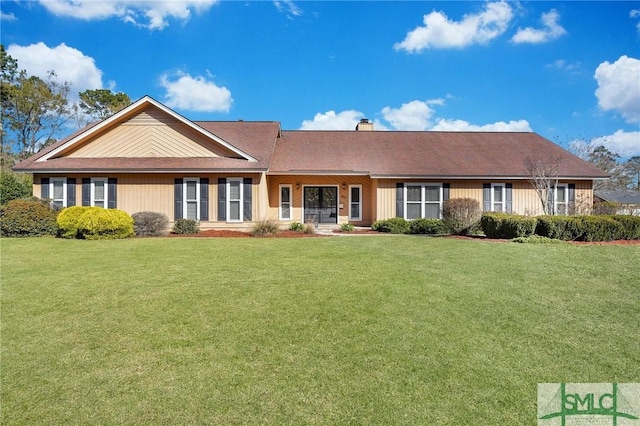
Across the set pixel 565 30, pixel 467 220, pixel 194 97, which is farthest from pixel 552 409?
pixel 194 97

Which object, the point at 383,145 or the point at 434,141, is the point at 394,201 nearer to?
the point at 383,145

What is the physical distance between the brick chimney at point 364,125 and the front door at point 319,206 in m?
7.70

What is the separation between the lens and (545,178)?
52.9 ft

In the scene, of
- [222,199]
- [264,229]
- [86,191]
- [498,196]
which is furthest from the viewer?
[498,196]

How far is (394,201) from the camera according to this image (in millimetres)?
17688

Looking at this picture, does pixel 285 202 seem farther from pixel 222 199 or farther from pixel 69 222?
pixel 69 222

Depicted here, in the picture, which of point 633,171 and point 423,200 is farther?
point 633,171

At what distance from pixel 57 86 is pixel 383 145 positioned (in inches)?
1313

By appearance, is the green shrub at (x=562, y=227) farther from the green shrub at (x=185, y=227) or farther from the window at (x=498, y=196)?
the green shrub at (x=185, y=227)

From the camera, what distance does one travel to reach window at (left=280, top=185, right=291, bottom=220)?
18.7 meters

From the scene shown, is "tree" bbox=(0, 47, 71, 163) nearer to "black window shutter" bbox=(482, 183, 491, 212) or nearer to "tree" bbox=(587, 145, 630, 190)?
"black window shutter" bbox=(482, 183, 491, 212)

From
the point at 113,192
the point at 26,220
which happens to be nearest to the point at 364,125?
the point at 113,192

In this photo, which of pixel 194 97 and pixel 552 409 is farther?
pixel 194 97

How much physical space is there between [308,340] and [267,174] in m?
14.4
